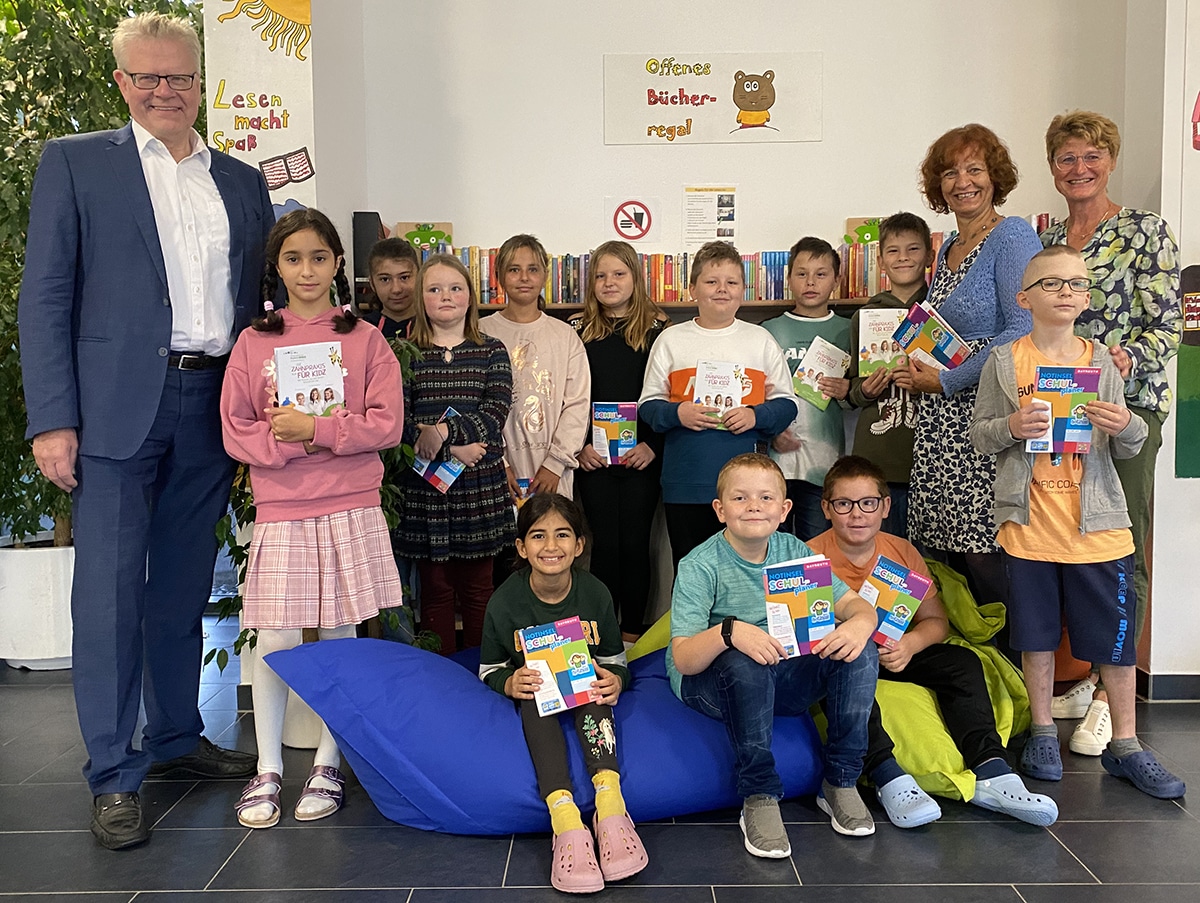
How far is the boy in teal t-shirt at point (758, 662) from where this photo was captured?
2.34 meters

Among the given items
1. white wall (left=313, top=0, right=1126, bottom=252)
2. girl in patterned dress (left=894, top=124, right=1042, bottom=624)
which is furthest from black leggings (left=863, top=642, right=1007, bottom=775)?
white wall (left=313, top=0, right=1126, bottom=252)

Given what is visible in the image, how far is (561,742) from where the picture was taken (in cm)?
244

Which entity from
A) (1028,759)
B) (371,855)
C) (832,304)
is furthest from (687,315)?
(371,855)

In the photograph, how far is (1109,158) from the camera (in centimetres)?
296

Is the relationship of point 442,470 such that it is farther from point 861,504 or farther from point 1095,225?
point 1095,225

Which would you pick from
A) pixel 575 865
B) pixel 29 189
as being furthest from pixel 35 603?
pixel 575 865

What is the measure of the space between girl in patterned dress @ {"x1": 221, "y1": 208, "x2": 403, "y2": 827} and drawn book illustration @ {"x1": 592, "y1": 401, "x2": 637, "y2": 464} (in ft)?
3.42

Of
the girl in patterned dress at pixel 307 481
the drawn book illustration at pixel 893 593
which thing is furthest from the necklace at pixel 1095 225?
the girl in patterned dress at pixel 307 481

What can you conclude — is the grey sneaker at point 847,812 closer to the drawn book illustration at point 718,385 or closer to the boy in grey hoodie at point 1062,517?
the boy in grey hoodie at point 1062,517

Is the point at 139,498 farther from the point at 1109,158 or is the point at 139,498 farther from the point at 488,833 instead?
the point at 1109,158

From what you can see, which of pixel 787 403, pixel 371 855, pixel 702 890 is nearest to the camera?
pixel 702 890

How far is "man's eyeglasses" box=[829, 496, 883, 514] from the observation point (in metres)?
2.72

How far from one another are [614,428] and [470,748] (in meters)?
1.46

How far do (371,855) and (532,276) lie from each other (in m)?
2.02
